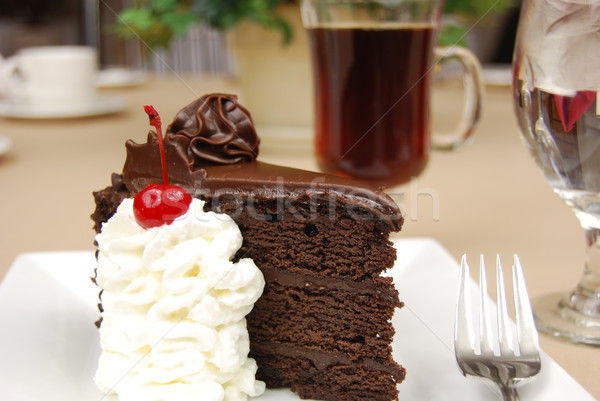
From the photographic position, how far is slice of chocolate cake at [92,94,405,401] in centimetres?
127

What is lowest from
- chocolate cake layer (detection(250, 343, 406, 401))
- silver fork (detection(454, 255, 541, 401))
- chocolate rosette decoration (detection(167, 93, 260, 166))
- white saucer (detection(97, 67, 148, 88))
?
chocolate cake layer (detection(250, 343, 406, 401))

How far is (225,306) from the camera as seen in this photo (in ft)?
4.01

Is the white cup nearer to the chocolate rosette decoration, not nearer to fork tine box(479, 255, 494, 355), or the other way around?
the chocolate rosette decoration

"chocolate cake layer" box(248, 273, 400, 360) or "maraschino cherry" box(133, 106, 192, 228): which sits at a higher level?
"maraschino cherry" box(133, 106, 192, 228)

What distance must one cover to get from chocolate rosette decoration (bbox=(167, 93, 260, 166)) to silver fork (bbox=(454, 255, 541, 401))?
0.56 metres

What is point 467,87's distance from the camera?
7.09ft

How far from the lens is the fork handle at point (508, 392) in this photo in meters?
1.08

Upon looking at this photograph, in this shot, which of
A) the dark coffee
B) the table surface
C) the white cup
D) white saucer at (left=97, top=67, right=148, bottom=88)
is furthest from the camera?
white saucer at (left=97, top=67, right=148, bottom=88)

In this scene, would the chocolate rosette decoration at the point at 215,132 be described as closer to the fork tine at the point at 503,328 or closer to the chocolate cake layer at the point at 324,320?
the chocolate cake layer at the point at 324,320

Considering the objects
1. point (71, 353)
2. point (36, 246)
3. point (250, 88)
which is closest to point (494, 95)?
point (250, 88)

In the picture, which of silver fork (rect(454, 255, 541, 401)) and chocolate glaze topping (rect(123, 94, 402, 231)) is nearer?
silver fork (rect(454, 255, 541, 401))

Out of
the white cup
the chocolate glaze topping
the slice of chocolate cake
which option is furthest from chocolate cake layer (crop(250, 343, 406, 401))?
the white cup

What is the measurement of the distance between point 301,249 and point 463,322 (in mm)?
358

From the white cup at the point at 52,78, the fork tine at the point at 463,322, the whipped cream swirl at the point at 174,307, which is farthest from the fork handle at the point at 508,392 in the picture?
the white cup at the point at 52,78
